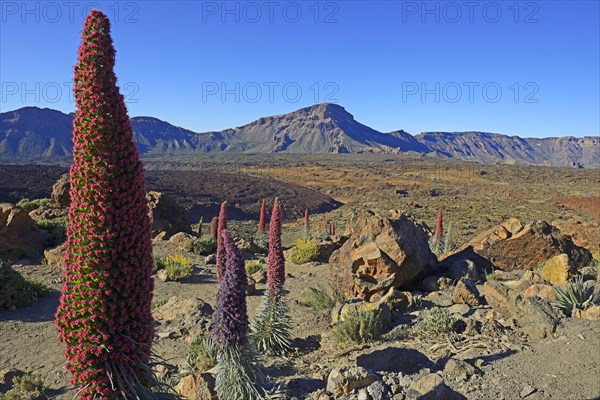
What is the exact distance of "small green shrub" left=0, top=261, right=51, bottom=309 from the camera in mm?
8539

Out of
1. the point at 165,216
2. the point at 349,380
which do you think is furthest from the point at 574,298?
the point at 165,216

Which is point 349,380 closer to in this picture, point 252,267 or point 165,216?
point 252,267

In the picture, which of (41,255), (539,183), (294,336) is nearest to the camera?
(294,336)

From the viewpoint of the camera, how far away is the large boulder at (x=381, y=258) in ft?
27.1

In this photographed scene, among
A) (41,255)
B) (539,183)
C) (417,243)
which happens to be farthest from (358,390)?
(539,183)

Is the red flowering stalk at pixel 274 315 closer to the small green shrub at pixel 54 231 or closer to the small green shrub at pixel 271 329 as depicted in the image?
the small green shrub at pixel 271 329

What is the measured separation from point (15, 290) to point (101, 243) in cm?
807

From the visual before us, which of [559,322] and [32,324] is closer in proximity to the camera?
[559,322]

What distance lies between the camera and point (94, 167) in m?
2.42

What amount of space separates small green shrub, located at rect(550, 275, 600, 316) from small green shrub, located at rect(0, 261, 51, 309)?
983 centimetres

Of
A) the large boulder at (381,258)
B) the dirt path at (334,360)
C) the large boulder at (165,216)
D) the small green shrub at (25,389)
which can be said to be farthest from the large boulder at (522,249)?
the large boulder at (165,216)

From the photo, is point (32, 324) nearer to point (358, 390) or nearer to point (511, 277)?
point (358, 390)

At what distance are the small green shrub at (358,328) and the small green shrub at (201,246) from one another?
9.72 m

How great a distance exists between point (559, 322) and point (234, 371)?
13.8 ft
